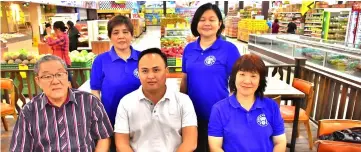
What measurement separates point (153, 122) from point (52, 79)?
66cm

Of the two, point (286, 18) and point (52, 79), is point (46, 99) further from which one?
point (286, 18)

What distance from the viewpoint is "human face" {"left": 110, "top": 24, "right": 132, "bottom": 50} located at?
1.99 m

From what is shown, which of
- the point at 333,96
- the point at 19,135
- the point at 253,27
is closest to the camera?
the point at 19,135

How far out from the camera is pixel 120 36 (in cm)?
199

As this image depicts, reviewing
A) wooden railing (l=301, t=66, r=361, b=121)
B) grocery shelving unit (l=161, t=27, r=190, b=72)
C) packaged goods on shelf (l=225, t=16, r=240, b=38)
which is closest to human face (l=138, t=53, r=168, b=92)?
grocery shelving unit (l=161, t=27, r=190, b=72)

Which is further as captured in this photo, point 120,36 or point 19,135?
point 120,36

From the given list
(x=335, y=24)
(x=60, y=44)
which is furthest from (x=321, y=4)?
(x=60, y=44)

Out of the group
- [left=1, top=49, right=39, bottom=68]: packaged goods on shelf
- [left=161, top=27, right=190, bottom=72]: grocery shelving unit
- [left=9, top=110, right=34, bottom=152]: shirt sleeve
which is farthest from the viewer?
[left=1, top=49, right=39, bottom=68]: packaged goods on shelf

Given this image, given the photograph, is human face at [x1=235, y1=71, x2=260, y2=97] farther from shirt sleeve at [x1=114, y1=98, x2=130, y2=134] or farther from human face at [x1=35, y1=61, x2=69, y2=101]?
human face at [x1=35, y1=61, x2=69, y2=101]

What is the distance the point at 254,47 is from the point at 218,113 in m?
9.92

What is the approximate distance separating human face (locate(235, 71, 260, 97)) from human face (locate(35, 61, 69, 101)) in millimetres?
1068

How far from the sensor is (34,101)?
1692 mm

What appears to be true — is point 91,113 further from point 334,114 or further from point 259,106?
point 334,114

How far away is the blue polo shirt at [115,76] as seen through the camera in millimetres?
2014
